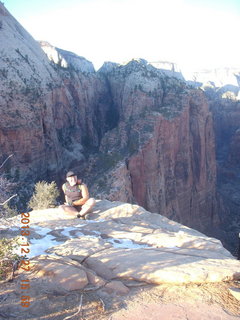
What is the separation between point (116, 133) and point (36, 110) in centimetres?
853

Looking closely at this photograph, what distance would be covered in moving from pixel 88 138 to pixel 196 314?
32537 millimetres

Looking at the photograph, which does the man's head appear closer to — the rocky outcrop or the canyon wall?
the rocky outcrop

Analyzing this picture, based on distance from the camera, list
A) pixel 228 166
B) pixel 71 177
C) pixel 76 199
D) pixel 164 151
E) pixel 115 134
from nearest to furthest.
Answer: pixel 71 177 < pixel 76 199 < pixel 164 151 < pixel 115 134 < pixel 228 166

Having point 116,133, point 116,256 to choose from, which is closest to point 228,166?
point 116,133

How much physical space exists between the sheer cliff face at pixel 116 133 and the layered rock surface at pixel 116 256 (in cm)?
1360

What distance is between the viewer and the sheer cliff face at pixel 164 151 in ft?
81.6

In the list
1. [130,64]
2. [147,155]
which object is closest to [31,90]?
[147,155]

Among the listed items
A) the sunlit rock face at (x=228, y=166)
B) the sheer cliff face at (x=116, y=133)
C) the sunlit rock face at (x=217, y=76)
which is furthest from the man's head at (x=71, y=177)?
the sunlit rock face at (x=217, y=76)

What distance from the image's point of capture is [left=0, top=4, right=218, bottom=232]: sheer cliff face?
2231cm

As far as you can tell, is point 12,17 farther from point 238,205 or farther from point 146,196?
point 238,205

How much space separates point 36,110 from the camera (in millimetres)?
23547

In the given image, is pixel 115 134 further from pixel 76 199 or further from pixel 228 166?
pixel 228 166

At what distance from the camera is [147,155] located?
2588cm

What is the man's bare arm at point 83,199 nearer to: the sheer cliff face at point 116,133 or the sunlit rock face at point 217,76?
the sheer cliff face at point 116,133
